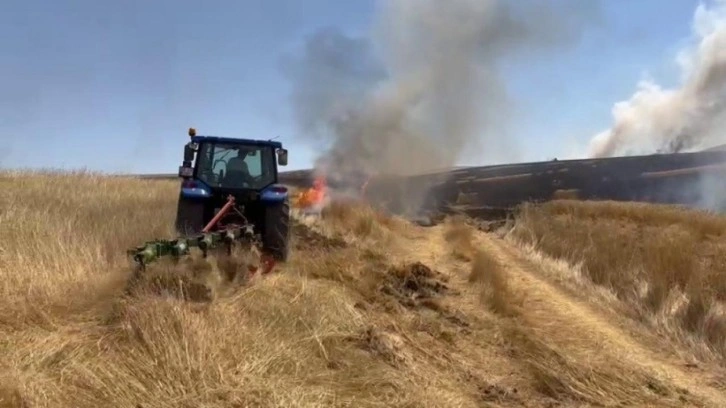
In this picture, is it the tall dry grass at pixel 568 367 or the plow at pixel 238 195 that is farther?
the plow at pixel 238 195

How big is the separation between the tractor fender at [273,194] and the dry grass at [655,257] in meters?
5.68

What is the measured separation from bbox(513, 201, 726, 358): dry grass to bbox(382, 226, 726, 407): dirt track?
0.51 metres

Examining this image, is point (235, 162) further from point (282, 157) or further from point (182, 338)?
point (182, 338)

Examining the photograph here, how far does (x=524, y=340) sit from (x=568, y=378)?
1477 millimetres

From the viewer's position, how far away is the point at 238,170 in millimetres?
11883

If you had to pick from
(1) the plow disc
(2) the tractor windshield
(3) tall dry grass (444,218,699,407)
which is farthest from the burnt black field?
(1) the plow disc

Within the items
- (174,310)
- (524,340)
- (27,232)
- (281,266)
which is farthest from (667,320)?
(27,232)

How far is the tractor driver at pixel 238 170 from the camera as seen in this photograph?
11789 millimetres

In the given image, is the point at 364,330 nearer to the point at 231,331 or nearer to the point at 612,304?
the point at 231,331

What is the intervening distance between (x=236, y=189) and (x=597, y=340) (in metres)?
6.46

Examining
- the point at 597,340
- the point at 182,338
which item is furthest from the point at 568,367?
the point at 182,338

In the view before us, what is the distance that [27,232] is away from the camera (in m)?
7.57

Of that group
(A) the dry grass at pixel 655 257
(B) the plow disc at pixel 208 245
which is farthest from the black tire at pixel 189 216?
(A) the dry grass at pixel 655 257

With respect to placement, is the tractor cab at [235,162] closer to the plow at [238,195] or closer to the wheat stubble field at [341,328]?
the plow at [238,195]
